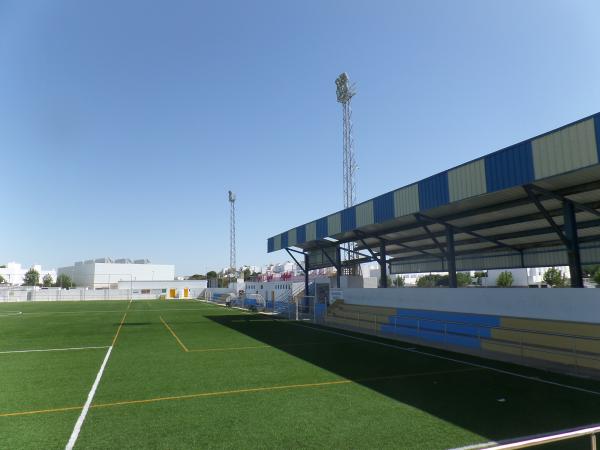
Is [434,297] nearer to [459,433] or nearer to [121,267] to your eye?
[459,433]

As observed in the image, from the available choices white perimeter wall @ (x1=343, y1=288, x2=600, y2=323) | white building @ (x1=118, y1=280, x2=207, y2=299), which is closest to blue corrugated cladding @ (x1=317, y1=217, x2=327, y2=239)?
white perimeter wall @ (x1=343, y1=288, x2=600, y2=323)

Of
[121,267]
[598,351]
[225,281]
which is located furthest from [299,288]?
[121,267]

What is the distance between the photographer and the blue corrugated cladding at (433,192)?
19750 millimetres

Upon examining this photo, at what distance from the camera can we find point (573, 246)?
16.3 m

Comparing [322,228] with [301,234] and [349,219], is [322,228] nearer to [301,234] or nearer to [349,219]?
[349,219]

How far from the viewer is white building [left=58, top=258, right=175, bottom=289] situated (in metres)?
148

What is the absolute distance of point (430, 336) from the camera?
20859 millimetres

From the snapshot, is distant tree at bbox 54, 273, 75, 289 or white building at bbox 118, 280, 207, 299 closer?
white building at bbox 118, 280, 207, 299

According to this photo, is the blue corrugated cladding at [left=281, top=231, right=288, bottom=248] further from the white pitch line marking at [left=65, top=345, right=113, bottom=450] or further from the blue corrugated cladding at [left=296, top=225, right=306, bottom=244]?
the white pitch line marking at [left=65, top=345, right=113, bottom=450]

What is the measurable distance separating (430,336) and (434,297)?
2.82 metres

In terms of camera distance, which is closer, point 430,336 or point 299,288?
point 430,336

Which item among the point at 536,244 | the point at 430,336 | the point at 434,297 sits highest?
the point at 536,244

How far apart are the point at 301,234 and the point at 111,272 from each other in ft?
429

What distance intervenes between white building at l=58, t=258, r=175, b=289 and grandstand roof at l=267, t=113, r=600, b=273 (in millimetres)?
124335
